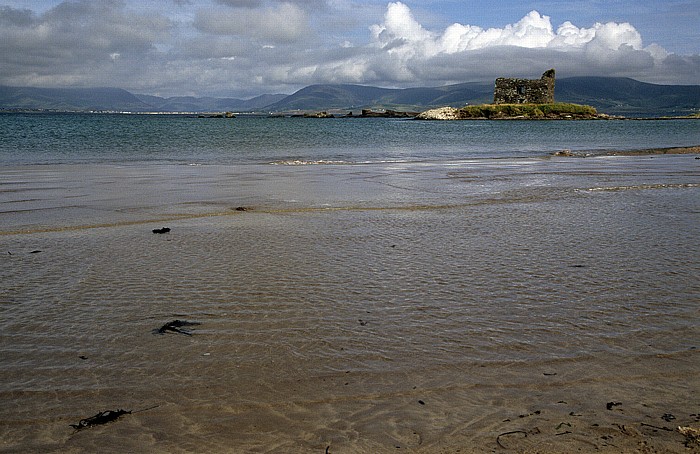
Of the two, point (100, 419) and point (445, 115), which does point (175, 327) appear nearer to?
point (100, 419)

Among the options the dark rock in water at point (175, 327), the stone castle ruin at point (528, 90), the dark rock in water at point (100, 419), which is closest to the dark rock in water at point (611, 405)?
the dark rock in water at point (100, 419)

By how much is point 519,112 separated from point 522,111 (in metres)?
0.75

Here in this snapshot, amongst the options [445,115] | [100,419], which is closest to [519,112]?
[445,115]

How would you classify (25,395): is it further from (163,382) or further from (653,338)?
(653,338)

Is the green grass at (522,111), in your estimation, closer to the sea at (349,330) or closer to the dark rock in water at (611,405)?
the sea at (349,330)

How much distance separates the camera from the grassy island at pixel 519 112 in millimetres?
115000

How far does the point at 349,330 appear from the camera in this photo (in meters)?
5.04

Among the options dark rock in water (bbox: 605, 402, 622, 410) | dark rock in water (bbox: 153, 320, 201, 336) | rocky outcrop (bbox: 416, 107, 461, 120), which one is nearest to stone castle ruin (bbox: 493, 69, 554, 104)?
rocky outcrop (bbox: 416, 107, 461, 120)

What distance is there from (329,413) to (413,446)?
64cm

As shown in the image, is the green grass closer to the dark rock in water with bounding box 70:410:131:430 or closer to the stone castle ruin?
the stone castle ruin

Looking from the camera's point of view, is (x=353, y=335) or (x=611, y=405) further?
(x=353, y=335)

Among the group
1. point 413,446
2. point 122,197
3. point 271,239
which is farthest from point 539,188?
point 413,446

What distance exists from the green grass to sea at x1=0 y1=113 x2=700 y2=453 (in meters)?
110

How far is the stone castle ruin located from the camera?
122 meters
